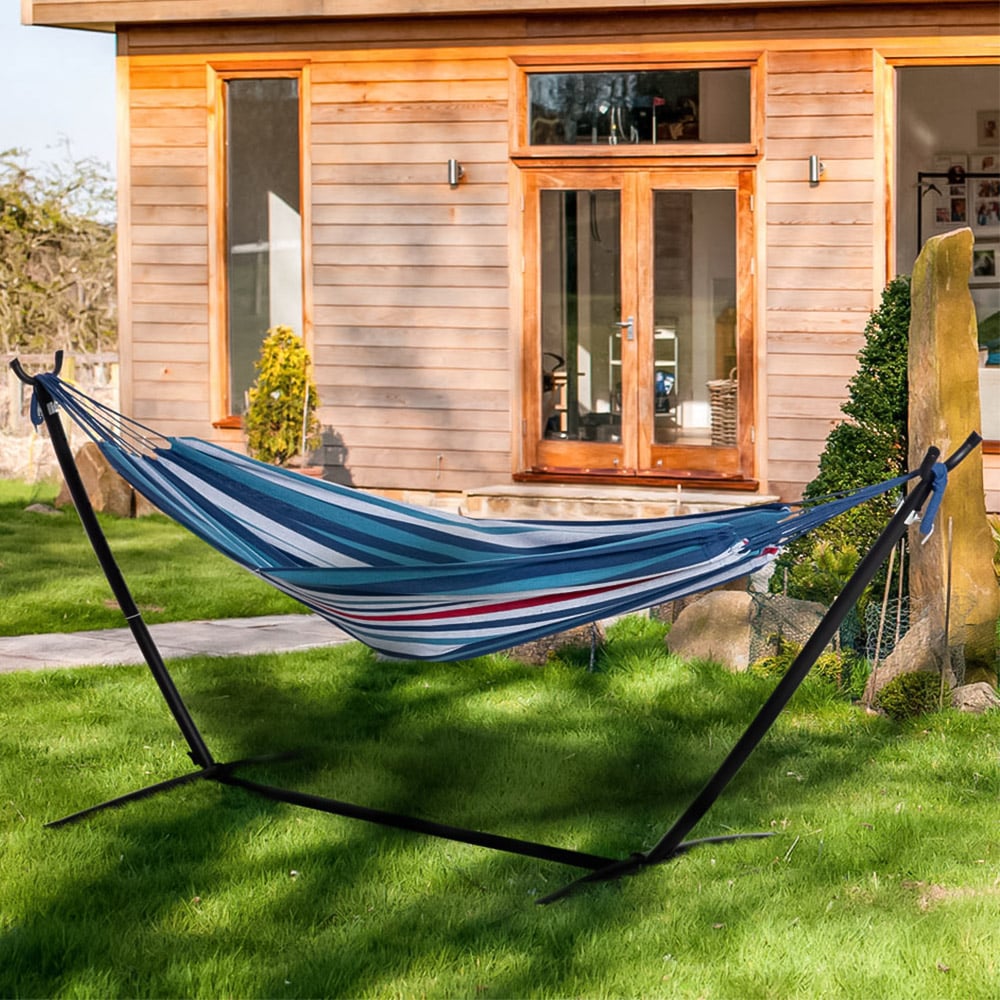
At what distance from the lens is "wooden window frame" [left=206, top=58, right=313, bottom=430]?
891 cm

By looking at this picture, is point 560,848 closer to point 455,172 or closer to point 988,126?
point 455,172

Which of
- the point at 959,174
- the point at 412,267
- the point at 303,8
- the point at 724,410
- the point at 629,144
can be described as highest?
the point at 303,8

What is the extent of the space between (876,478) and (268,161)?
500cm

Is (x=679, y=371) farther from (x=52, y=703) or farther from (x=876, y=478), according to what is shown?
(x=52, y=703)

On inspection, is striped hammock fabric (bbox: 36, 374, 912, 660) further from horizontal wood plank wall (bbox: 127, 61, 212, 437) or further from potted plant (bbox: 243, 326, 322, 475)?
horizontal wood plank wall (bbox: 127, 61, 212, 437)

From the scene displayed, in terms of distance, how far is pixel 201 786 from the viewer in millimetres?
3920

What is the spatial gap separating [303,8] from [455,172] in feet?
4.20

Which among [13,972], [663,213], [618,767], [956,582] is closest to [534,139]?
[663,213]

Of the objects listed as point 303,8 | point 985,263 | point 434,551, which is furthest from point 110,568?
point 985,263

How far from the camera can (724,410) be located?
838 cm

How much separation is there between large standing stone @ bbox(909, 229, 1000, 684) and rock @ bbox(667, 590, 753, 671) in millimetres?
618

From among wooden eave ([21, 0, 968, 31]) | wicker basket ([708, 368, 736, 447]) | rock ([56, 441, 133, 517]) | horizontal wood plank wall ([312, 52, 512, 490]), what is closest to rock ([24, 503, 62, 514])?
rock ([56, 441, 133, 517])

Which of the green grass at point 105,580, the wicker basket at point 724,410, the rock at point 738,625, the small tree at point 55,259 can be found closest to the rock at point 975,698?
the rock at point 738,625

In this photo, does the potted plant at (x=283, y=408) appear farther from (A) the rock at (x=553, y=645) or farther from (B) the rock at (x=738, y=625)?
(B) the rock at (x=738, y=625)
